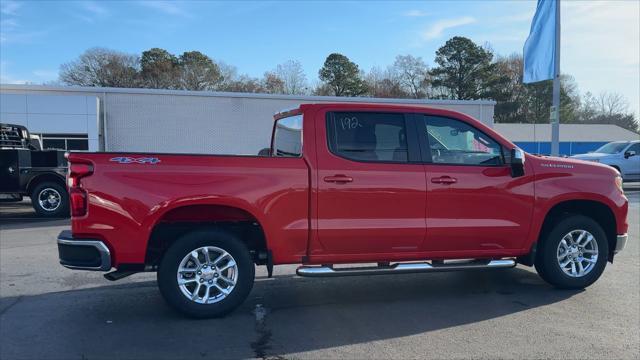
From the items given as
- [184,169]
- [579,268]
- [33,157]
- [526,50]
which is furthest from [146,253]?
[526,50]

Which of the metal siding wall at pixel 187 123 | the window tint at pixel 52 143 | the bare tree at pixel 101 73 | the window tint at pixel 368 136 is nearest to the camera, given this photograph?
the window tint at pixel 368 136

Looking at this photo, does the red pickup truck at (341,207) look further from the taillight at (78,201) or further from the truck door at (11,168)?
the truck door at (11,168)

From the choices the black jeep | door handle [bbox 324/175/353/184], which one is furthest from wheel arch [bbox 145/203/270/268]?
the black jeep

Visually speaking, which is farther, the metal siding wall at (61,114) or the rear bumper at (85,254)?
the metal siding wall at (61,114)

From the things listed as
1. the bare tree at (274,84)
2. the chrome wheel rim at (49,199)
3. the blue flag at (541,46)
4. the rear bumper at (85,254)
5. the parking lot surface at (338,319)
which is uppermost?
the bare tree at (274,84)

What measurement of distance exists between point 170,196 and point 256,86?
58401mm

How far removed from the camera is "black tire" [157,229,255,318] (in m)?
4.88

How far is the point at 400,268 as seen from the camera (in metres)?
5.33

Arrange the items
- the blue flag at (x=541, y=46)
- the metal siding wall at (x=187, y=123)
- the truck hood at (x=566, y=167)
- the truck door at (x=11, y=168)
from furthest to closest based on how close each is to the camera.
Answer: the metal siding wall at (x=187, y=123)
the blue flag at (x=541, y=46)
the truck door at (x=11, y=168)
the truck hood at (x=566, y=167)

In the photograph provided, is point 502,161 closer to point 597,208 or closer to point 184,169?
point 597,208

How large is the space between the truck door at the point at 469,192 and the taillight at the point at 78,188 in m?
3.22

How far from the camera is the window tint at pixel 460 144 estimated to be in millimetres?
5578

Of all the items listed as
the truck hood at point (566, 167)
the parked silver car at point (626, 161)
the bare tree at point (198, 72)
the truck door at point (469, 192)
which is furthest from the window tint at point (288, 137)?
the bare tree at point (198, 72)

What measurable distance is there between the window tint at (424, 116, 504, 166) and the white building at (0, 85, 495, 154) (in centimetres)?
1681
